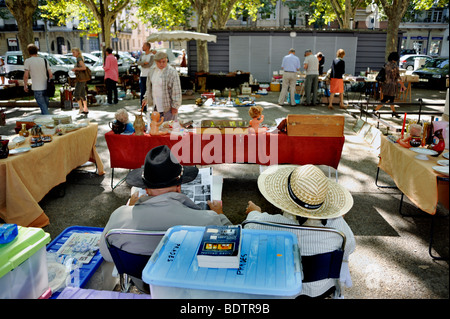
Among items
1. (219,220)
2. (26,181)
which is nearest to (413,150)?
(219,220)

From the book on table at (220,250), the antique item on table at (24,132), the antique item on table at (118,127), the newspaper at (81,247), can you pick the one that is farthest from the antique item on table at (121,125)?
the book on table at (220,250)

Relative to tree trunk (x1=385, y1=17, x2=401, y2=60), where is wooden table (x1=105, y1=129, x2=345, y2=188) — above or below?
below

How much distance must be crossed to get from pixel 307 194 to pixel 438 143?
117 inches

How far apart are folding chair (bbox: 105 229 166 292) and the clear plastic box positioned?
458 millimetres

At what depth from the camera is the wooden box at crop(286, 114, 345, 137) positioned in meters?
4.93

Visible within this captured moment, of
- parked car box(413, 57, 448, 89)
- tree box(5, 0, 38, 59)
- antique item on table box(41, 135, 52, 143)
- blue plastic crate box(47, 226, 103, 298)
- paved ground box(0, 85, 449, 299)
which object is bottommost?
paved ground box(0, 85, 449, 299)

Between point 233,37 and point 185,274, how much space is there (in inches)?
697

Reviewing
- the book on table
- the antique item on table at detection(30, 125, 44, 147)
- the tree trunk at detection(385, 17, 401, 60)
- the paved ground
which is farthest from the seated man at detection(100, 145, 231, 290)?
the tree trunk at detection(385, 17, 401, 60)

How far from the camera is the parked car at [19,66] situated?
17.9 m

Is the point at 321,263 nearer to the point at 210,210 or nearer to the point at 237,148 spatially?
the point at 210,210

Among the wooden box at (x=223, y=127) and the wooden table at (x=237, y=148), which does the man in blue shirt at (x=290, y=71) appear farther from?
the wooden table at (x=237, y=148)

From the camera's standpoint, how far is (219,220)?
7.20ft

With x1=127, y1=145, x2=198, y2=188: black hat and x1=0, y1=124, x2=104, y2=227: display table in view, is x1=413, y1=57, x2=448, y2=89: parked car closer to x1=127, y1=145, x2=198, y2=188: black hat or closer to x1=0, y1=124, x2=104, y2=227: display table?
x1=0, y1=124, x2=104, y2=227: display table

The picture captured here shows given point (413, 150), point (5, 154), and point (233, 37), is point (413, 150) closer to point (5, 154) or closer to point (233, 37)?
point (5, 154)
